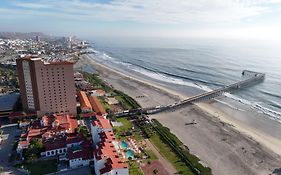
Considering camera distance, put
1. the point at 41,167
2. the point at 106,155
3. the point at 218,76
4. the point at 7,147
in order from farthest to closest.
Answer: the point at 218,76 → the point at 7,147 → the point at 41,167 → the point at 106,155

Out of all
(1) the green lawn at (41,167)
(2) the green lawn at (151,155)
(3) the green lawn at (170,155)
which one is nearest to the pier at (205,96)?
(3) the green lawn at (170,155)

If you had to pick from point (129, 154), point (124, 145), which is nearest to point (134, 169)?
point (129, 154)

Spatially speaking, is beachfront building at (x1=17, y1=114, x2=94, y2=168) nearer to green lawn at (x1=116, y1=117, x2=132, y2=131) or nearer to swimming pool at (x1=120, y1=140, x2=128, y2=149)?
swimming pool at (x1=120, y1=140, x2=128, y2=149)

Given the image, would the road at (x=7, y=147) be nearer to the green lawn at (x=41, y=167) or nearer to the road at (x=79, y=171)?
the green lawn at (x=41, y=167)

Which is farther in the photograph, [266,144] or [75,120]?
[75,120]

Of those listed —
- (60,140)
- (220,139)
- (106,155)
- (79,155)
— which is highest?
(106,155)

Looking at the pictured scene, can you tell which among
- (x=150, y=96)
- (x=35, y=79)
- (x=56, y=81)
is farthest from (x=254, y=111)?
(x=35, y=79)

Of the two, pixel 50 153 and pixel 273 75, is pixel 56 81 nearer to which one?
pixel 50 153

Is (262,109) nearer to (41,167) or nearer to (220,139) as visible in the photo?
(220,139)
